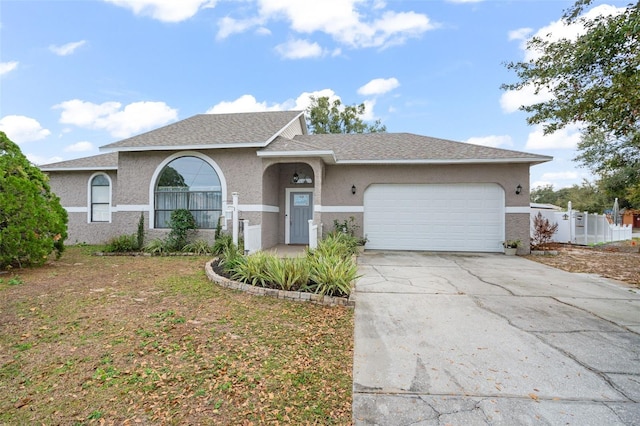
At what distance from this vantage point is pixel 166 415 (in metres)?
2.28

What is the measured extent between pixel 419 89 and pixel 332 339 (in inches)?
625

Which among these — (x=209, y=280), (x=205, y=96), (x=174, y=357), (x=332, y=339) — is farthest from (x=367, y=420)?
(x=205, y=96)

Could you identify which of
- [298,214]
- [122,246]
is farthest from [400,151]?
[122,246]

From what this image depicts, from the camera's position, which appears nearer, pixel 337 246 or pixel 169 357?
pixel 169 357

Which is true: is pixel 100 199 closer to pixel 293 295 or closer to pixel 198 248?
pixel 198 248

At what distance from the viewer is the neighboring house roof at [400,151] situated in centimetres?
944

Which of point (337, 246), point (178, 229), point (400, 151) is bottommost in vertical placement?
point (337, 246)

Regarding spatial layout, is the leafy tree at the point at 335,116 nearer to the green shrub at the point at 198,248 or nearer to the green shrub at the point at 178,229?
the green shrub at the point at 178,229

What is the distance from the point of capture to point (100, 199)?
12531 millimetres

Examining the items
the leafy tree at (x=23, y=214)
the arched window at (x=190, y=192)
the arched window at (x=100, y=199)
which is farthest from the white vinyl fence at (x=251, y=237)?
the arched window at (x=100, y=199)

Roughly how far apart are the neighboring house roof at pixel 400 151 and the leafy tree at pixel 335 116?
14172 mm

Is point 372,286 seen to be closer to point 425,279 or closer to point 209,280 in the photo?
point 425,279

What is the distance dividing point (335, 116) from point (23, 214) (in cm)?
2342

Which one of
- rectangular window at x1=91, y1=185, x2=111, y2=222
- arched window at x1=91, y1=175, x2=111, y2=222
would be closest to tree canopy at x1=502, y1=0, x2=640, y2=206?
arched window at x1=91, y1=175, x2=111, y2=222
